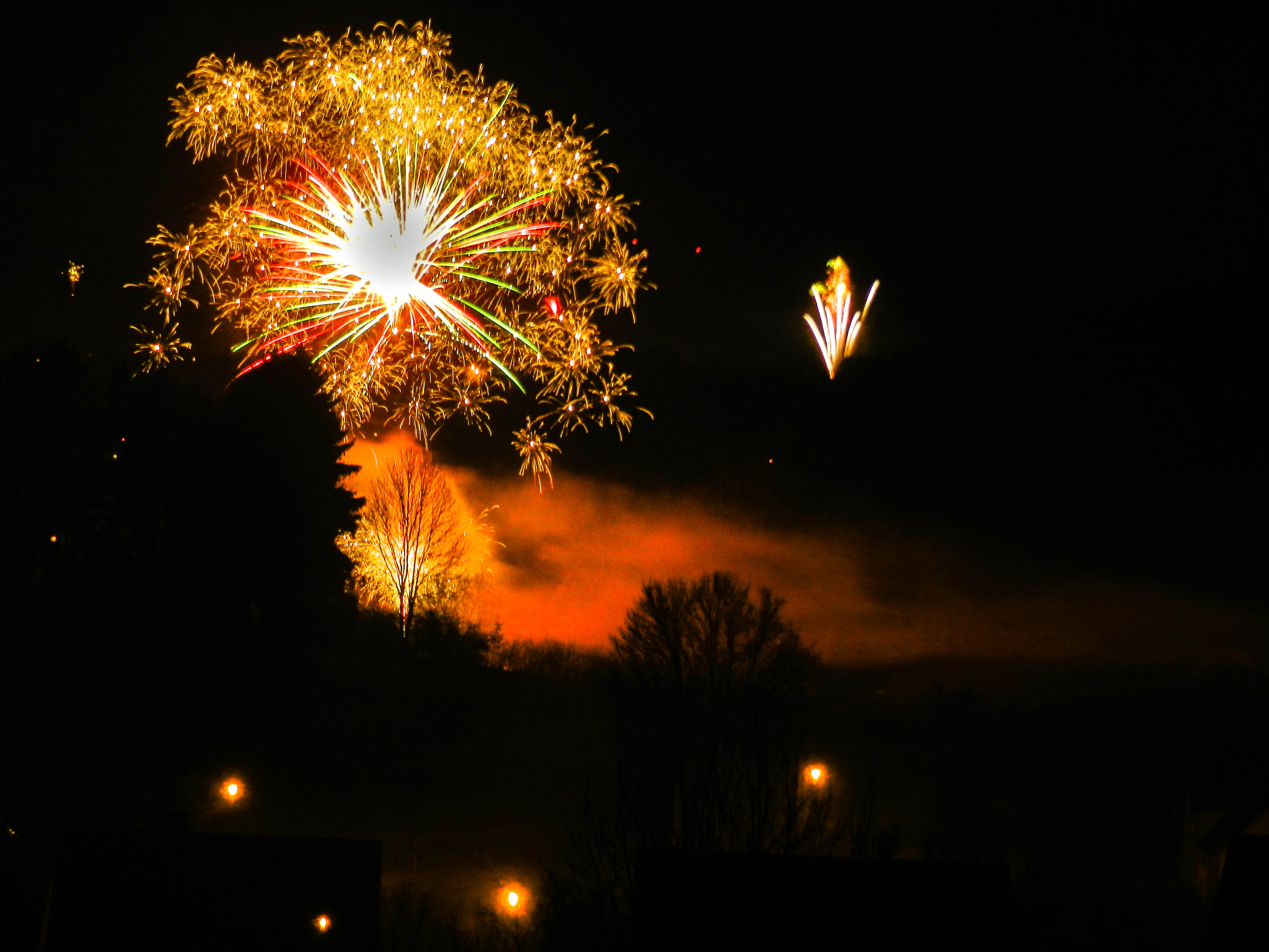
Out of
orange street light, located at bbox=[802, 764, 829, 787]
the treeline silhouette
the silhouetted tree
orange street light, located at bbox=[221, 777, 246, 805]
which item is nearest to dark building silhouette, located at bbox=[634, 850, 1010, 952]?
the silhouetted tree

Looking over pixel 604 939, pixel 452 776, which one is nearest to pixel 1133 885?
pixel 604 939

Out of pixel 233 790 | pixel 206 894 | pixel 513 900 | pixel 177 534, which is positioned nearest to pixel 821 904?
pixel 206 894

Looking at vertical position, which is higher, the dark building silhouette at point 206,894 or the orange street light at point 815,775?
the orange street light at point 815,775

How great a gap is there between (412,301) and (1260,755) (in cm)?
2385

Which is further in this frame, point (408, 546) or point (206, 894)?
point (408, 546)

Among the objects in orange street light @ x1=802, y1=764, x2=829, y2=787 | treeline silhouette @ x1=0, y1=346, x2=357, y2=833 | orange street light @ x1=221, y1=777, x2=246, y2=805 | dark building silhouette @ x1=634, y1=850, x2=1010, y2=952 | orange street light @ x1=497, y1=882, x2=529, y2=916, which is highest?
treeline silhouette @ x1=0, y1=346, x2=357, y2=833

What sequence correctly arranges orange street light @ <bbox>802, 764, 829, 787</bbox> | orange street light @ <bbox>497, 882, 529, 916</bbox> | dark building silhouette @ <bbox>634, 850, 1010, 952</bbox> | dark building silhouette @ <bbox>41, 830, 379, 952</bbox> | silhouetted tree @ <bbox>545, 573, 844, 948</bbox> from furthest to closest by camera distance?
orange street light @ <bbox>802, 764, 829, 787</bbox>
orange street light @ <bbox>497, 882, 529, 916</bbox>
silhouetted tree @ <bbox>545, 573, 844, 948</bbox>
dark building silhouette @ <bbox>41, 830, 379, 952</bbox>
dark building silhouette @ <bbox>634, 850, 1010, 952</bbox>

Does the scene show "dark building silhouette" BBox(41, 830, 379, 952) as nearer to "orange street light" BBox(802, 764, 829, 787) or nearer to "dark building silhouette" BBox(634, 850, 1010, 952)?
"dark building silhouette" BBox(634, 850, 1010, 952)

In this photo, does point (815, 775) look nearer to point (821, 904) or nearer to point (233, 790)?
point (233, 790)

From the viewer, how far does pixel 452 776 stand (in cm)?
2939

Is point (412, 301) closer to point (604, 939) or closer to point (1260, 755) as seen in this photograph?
point (604, 939)

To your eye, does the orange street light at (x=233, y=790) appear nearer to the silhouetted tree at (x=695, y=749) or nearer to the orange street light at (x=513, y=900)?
the orange street light at (x=513, y=900)

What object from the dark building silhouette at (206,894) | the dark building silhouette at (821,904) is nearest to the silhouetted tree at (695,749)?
the dark building silhouette at (821,904)

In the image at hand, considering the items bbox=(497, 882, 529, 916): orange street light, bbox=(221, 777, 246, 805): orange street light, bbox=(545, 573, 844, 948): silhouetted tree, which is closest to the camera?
bbox=(545, 573, 844, 948): silhouetted tree
